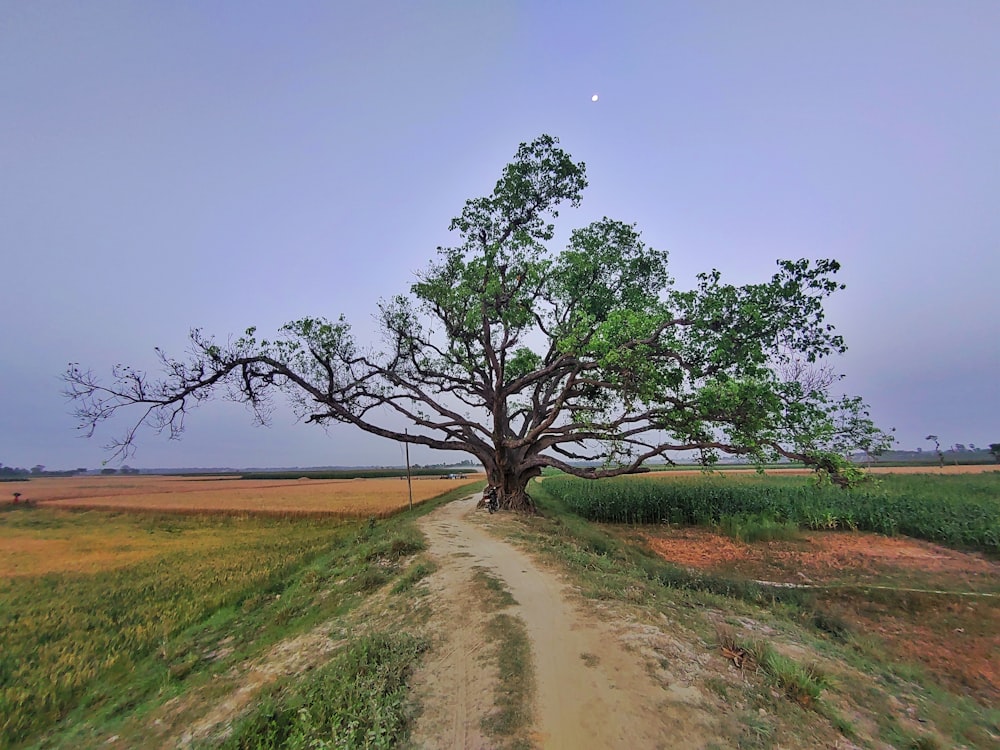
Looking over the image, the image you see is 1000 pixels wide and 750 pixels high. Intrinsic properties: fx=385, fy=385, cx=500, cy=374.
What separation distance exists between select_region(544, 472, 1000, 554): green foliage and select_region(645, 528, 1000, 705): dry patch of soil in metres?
1.08

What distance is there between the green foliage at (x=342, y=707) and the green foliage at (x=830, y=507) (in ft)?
50.4

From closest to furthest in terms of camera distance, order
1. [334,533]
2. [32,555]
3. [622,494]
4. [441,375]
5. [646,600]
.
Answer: [646,600]
[32,555]
[334,533]
[441,375]
[622,494]

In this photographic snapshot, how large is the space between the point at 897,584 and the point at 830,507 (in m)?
9.34

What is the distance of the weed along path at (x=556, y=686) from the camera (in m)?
3.37

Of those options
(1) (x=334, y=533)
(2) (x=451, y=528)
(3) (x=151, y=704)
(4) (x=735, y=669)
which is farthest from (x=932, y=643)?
(1) (x=334, y=533)

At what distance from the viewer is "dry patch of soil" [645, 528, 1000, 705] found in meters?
7.73

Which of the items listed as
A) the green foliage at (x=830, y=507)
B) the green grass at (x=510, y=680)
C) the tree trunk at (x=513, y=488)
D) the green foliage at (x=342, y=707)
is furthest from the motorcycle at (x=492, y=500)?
the green foliage at (x=342, y=707)

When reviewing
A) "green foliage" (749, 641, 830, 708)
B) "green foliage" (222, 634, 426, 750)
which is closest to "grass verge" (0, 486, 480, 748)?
"green foliage" (222, 634, 426, 750)

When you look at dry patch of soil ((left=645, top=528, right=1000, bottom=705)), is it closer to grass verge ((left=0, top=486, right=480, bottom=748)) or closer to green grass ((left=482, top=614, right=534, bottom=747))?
green grass ((left=482, top=614, right=534, bottom=747))

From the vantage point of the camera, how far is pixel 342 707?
13.0 ft

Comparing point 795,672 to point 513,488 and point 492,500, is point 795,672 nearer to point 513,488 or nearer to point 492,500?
point 513,488

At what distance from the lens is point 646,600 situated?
6621 mm

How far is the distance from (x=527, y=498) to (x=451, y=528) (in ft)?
17.8

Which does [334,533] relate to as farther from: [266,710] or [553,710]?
[553,710]
